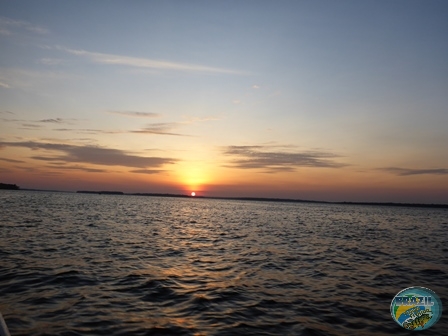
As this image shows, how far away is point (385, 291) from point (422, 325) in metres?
4.83

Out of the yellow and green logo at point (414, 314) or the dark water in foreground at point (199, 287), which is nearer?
the dark water in foreground at point (199, 287)

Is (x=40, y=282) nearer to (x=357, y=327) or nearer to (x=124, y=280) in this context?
(x=124, y=280)

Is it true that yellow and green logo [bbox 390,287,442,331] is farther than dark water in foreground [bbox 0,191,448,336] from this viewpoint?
Yes

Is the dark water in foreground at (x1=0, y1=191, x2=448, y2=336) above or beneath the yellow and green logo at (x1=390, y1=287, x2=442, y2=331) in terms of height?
beneath

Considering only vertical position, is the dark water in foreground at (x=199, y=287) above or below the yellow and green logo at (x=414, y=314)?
below

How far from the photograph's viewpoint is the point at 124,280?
16.4m

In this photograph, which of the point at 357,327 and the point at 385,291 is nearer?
the point at 357,327

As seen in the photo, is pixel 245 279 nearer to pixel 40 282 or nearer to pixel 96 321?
pixel 96 321

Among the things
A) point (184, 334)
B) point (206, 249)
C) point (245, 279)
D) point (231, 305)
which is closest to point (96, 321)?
point (184, 334)

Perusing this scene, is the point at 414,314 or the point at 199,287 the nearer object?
the point at 414,314

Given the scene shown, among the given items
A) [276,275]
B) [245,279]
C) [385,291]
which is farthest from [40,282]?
[385,291]

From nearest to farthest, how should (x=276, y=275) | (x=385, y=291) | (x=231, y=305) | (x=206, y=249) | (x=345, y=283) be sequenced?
(x=231, y=305) < (x=385, y=291) < (x=345, y=283) < (x=276, y=275) < (x=206, y=249)

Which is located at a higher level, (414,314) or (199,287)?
(414,314)

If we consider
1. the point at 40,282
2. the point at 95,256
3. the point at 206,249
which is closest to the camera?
the point at 40,282
